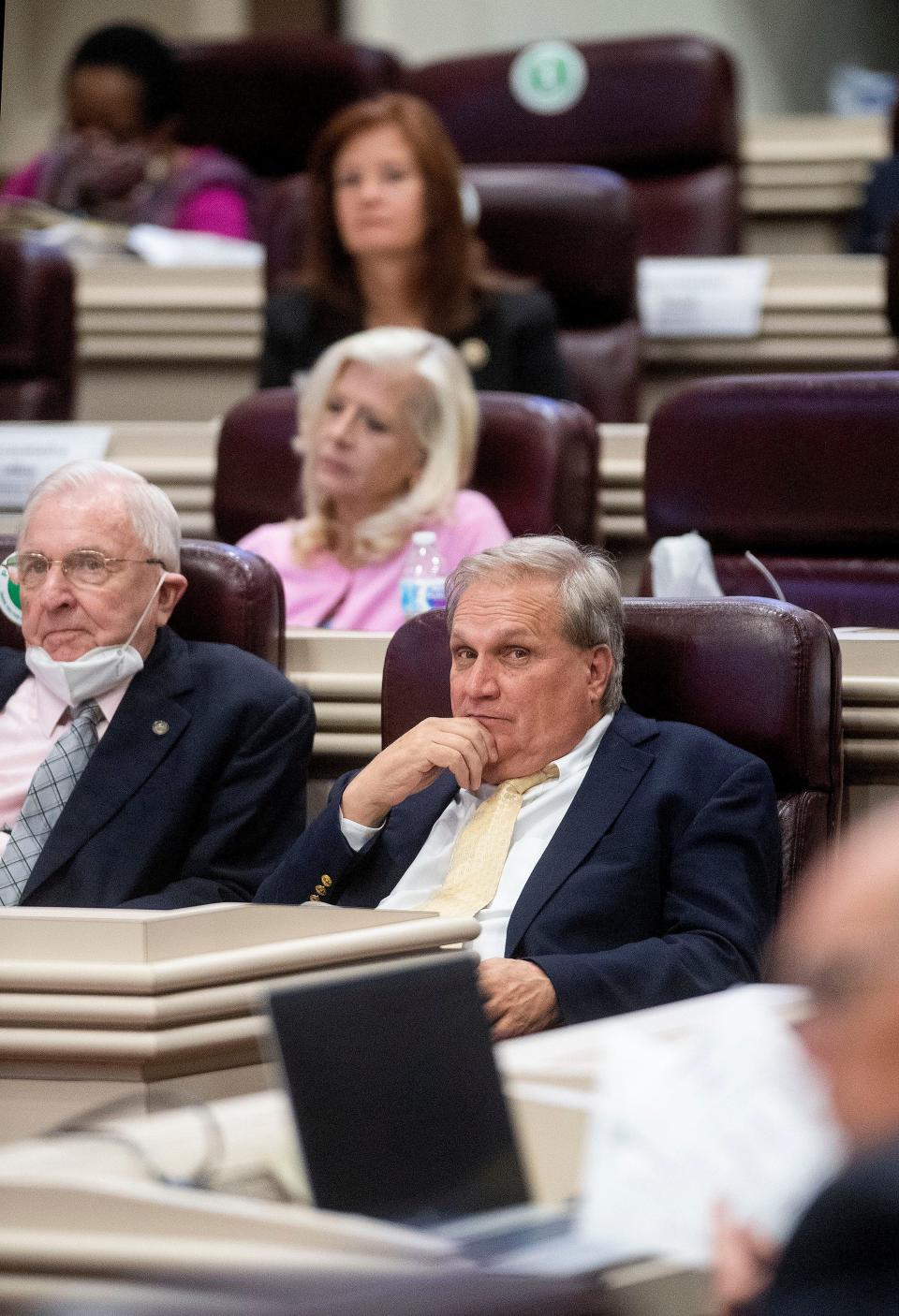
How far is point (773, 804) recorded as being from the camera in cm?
202

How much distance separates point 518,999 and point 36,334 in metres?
2.33

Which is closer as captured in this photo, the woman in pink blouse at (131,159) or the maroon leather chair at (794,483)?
the maroon leather chair at (794,483)

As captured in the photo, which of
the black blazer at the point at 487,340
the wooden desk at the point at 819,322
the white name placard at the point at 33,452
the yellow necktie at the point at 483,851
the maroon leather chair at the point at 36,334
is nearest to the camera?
the yellow necktie at the point at 483,851

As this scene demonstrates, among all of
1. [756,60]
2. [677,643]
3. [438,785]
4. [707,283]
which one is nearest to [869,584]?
[677,643]

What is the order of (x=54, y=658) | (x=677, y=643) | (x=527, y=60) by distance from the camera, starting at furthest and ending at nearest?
(x=527, y=60), (x=54, y=658), (x=677, y=643)

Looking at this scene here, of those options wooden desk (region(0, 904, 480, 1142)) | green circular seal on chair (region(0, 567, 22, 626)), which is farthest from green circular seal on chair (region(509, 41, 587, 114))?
wooden desk (region(0, 904, 480, 1142))

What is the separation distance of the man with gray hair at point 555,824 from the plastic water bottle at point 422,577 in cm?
52

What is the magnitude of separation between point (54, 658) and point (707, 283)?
89.8 inches

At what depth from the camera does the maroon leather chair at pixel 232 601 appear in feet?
7.88

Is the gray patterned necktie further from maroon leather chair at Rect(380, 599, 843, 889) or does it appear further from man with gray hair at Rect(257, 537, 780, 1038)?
maroon leather chair at Rect(380, 599, 843, 889)

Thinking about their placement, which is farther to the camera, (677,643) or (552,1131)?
(677,643)

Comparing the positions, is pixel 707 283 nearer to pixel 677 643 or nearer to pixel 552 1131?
pixel 677 643

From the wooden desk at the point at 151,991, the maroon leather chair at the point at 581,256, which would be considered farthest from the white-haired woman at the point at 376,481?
the wooden desk at the point at 151,991

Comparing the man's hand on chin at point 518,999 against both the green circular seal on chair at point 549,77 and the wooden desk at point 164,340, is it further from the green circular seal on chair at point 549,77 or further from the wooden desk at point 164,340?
the green circular seal on chair at point 549,77
